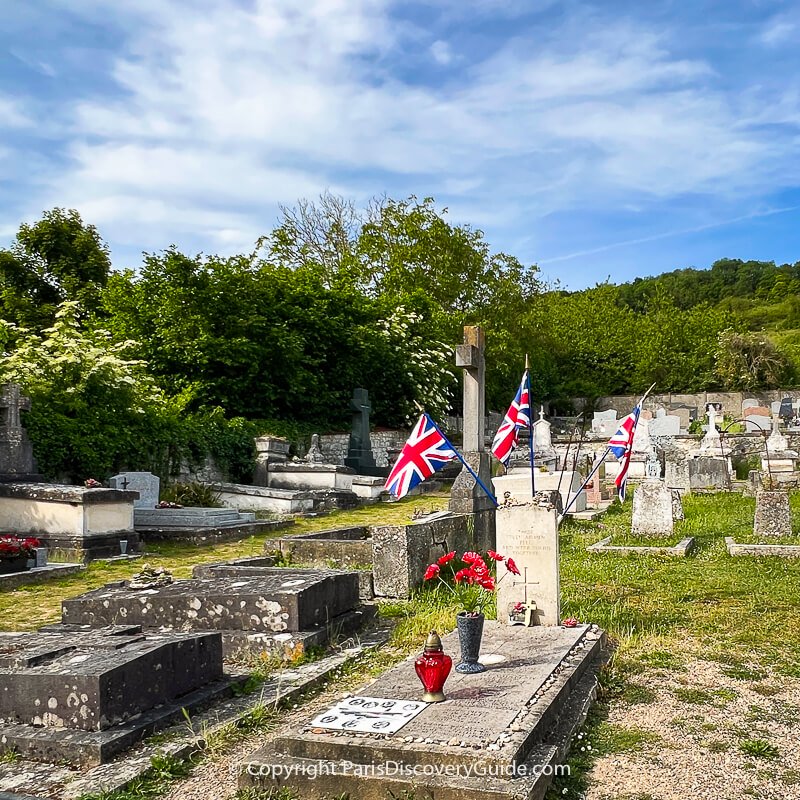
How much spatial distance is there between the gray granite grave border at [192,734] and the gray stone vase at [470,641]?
1.03 meters

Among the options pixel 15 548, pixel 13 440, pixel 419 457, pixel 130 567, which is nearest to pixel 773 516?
pixel 419 457

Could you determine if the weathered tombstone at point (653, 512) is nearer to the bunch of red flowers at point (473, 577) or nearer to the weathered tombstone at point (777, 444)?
the bunch of red flowers at point (473, 577)

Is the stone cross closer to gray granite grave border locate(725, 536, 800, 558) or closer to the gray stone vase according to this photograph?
gray granite grave border locate(725, 536, 800, 558)

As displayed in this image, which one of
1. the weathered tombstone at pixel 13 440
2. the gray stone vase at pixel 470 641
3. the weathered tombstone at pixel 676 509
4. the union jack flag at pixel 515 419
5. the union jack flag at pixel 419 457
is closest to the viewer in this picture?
the gray stone vase at pixel 470 641

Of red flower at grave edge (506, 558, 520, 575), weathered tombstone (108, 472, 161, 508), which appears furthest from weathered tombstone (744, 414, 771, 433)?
red flower at grave edge (506, 558, 520, 575)

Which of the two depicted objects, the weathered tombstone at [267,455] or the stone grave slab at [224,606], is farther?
the weathered tombstone at [267,455]

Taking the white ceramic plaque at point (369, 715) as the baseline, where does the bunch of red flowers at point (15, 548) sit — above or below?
above

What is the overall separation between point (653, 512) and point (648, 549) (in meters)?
1.53

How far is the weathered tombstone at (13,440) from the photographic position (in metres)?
11.5

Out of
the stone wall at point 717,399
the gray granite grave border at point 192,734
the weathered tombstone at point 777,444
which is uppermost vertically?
the stone wall at point 717,399

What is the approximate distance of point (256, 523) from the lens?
42.0ft

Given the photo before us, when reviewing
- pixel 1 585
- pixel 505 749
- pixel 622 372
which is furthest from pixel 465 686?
pixel 622 372

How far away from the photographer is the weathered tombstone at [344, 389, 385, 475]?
2097cm

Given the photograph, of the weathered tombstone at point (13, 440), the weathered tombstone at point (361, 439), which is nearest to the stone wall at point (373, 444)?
the weathered tombstone at point (361, 439)
